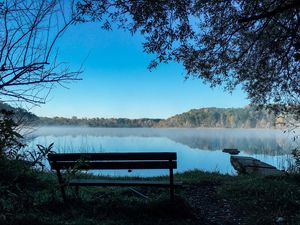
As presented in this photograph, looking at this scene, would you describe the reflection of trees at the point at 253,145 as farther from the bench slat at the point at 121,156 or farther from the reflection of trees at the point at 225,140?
the bench slat at the point at 121,156

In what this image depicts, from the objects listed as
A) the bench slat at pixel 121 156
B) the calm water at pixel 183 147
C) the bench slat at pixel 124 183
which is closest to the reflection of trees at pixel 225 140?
the calm water at pixel 183 147

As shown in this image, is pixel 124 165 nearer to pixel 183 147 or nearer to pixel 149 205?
pixel 149 205

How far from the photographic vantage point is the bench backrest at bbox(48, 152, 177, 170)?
448 centimetres

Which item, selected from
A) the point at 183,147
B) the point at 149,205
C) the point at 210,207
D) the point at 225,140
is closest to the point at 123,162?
the point at 149,205

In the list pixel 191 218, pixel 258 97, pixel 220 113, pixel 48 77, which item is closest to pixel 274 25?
pixel 258 97

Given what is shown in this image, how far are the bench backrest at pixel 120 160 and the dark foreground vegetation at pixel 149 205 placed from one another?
0.34m

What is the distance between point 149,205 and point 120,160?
0.70 meters

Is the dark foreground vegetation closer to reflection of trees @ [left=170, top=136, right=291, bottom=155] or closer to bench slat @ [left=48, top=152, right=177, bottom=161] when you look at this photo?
bench slat @ [left=48, top=152, right=177, bottom=161]

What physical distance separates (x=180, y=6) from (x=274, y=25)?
2.54m

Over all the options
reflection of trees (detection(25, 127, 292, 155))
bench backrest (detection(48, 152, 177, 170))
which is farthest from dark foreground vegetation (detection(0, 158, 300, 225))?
reflection of trees (detection(25, 127, 292, 155))

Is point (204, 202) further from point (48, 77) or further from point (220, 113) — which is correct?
point (220, 113)

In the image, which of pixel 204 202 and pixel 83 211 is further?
pixel 204 202

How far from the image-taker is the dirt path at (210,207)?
175 inches

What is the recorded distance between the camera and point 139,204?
15.1 ft
